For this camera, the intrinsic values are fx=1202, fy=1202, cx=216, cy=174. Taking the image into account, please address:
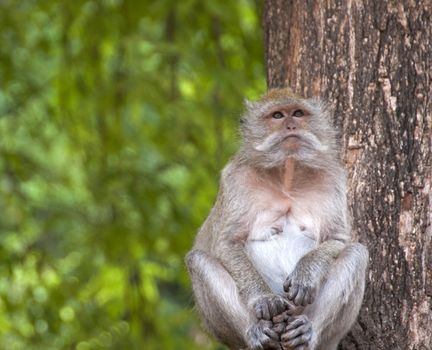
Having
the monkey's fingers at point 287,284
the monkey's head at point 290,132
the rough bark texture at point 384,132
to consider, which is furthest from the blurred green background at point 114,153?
the monkey's fingers at point 287,284

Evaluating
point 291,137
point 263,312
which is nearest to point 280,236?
point 291,137

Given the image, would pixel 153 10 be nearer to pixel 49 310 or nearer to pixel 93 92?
pixel 93 92

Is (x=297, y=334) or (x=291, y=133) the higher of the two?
(x=291, y=133)

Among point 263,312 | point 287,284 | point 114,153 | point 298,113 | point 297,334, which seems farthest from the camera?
point 114,153

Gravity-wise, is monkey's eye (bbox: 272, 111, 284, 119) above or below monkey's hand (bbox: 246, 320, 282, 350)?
above

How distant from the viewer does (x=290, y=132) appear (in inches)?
334

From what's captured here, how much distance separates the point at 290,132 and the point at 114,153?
4.13 meters

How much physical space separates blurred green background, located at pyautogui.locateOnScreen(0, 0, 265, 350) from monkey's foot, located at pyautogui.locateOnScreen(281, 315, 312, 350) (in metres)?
3.98

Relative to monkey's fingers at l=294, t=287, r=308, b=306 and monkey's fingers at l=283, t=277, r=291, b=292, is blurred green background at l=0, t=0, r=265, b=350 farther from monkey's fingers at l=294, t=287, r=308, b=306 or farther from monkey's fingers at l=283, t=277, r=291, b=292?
monkey's fingers at l=294, t=287, r=308, b=306

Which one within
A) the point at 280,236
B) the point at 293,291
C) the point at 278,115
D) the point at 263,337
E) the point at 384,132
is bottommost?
the point at 263,337

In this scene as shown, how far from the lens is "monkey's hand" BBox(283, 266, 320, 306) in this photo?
7.85 metres

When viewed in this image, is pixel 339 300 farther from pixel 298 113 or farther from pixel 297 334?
pixel 298 113

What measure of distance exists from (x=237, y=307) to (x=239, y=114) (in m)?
1.79

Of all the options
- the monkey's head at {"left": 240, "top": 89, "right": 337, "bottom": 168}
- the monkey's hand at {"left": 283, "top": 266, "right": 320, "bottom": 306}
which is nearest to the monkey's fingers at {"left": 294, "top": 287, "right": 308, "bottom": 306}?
the monkey's hand at {"left": 283, "top": 266, "right": 320, "bottom": 306}
